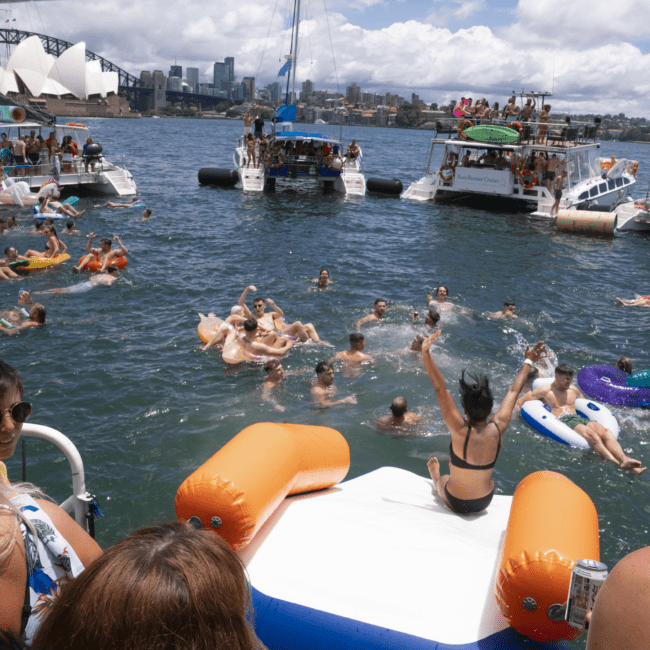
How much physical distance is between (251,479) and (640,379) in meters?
6.34

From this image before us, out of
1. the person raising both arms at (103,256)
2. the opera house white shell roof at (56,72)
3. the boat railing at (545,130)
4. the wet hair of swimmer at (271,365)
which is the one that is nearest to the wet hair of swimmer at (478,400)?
the wet hair of swimmer at (271,365)

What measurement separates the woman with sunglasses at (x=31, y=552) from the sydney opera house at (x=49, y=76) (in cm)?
5654

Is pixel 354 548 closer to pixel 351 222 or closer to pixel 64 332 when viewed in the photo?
pixel 64 332

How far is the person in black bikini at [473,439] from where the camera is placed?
4.39 m

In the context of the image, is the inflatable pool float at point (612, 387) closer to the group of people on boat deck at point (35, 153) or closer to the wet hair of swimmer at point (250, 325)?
the wet hair of swimmer at point (250, 325)

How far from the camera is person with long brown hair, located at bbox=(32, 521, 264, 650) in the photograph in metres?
1.32

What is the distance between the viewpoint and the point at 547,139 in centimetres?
2359

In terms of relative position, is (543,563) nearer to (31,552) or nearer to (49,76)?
(31,552)

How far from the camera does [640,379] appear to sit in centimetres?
794

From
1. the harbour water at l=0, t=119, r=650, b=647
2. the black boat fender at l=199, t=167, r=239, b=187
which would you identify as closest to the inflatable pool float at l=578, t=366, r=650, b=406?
the harbour water at l=0, t=119, r=650, b=647

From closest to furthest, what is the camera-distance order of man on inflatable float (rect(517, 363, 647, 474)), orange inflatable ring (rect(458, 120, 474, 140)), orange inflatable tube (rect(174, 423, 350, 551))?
orange inflatable tube (rect(174, 423, 350, 551)) < man on inflatable float (rect(517, 363, 647, 474)) < orange inflatable ring (rect(458, 120, 474, 140))

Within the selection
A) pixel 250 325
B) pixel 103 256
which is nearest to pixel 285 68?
pixel 103 256

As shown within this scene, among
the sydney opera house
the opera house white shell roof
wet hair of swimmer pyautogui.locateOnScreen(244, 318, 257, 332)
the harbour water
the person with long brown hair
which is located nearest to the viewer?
the person with long brown hair

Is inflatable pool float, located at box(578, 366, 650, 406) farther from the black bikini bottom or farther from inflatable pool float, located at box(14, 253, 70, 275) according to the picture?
inflatable pool float, located at box(14, 253, 70, 275)
